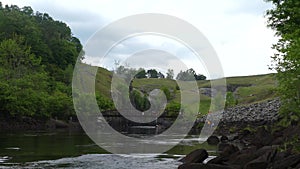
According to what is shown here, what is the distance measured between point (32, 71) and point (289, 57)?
7845cm

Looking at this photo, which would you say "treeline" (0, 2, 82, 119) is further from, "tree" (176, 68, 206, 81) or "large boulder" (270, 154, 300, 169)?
"large boulder" (270, 154, 300, 169)

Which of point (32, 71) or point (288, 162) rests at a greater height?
point (32, 71)

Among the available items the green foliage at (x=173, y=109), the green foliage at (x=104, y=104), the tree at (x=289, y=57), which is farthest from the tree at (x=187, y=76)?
the green foliage at (x=104, y=104)

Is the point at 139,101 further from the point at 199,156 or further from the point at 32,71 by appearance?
the point at 199,156

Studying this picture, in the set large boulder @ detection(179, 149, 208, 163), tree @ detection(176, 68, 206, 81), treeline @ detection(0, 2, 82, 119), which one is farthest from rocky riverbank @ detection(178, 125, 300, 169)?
treeline @ detection(0, 2, 82, 119)

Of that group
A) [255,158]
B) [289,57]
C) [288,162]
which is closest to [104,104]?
[289,57]

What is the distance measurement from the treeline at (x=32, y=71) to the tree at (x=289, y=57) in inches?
2093

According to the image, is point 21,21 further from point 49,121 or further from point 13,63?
point 49,121

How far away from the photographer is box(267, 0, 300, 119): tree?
32.0 metres

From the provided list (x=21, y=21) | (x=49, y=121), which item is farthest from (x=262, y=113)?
(x=21, y=21)

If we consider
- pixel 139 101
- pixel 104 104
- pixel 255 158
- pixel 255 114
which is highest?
pixel 104 104

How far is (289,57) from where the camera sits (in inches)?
1220

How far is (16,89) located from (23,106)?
141 inches

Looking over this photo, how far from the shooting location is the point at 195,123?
99.2 meters
